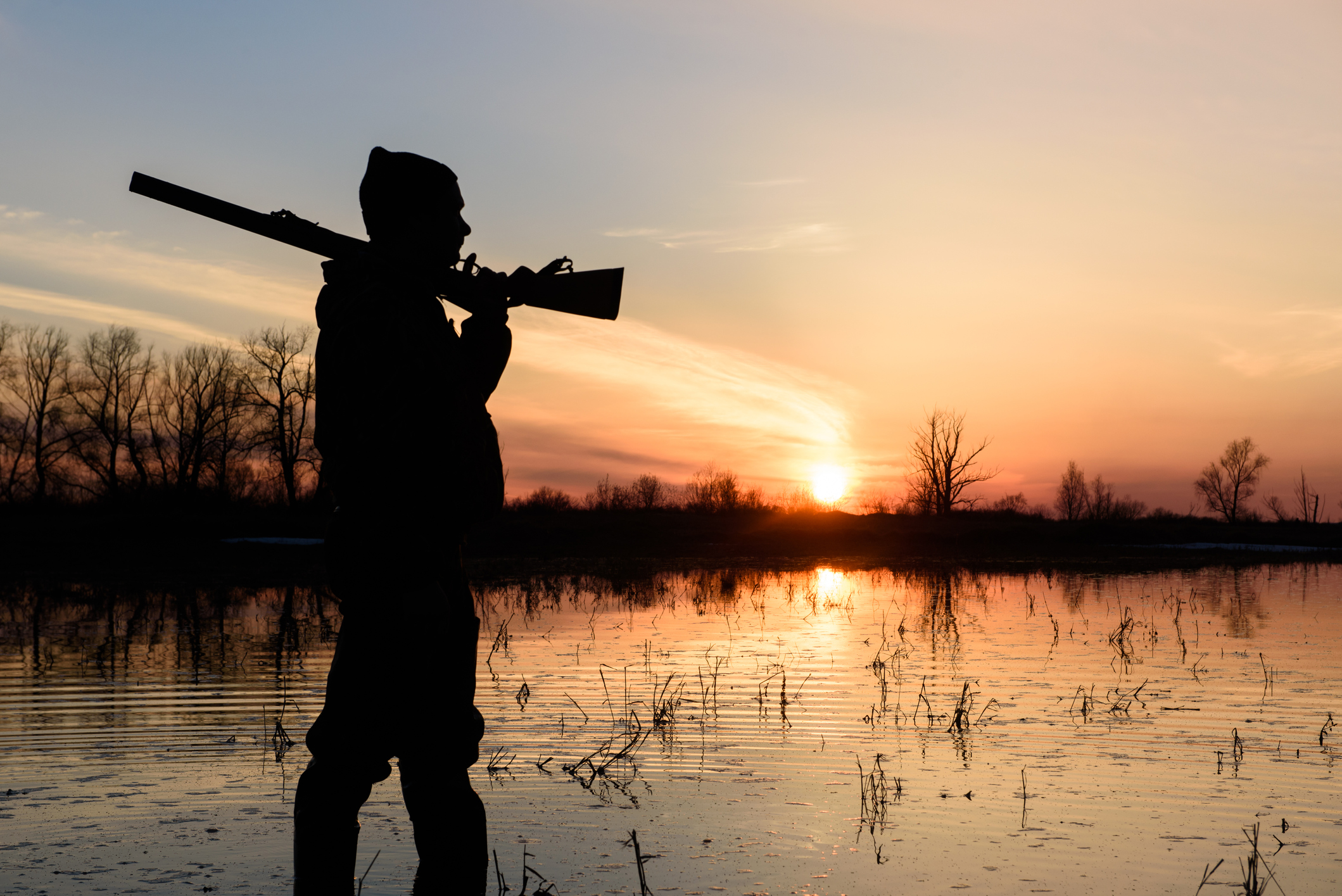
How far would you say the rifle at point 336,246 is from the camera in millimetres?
3752

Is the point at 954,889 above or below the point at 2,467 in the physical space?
below

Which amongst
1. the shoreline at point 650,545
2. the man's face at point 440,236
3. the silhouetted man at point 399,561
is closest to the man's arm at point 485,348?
the silhouetted man at point 399,561

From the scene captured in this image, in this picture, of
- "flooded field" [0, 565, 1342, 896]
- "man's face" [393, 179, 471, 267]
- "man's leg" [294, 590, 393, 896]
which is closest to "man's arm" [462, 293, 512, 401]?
"man's face" [393, 179, 471, 267]

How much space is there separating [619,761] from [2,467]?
66.1 metres

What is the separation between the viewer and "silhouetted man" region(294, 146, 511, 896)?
10.3 ft

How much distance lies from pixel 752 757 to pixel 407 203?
432cm

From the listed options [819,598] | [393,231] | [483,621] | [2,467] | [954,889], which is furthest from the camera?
[2,467]

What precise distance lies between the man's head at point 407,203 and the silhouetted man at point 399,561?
0.01 m

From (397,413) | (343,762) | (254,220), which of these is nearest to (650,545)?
(254,220)

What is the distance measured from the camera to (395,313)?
320 centimetres

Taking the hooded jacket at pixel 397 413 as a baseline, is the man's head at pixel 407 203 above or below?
above

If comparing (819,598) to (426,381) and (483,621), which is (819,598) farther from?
(426,381)

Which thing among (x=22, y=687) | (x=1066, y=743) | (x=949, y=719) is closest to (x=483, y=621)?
(x=22, y=687)

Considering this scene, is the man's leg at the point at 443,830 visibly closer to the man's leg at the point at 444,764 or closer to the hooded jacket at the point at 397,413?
the man's leg at the point at 444,764
